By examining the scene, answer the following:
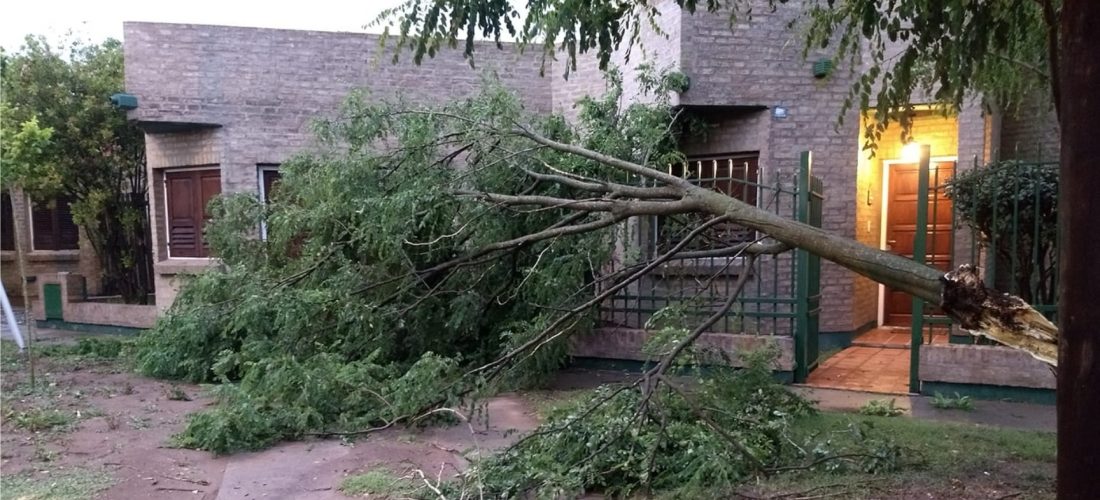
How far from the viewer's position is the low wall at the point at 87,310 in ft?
40.5

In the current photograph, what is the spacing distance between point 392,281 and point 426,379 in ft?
5.31

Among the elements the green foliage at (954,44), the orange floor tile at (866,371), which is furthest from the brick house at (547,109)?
the green foliage at (954,44)

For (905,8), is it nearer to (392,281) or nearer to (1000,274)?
(1000,274)

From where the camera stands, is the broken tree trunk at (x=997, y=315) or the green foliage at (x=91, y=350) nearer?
the broken tree trunk at (x=997, y=315)

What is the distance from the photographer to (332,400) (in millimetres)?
6188

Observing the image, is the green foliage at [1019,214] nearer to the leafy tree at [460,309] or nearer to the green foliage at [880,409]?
the green foliage at [880,409]

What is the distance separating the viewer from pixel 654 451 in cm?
434

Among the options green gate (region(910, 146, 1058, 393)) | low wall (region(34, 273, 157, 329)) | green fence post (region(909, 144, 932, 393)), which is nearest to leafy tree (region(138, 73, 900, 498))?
green fence post (region(909, 144, 932, 393))

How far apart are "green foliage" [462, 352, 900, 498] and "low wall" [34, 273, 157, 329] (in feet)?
31.4

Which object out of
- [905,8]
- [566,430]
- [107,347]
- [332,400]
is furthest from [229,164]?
[905,8]

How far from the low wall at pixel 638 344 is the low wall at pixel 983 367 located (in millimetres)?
1261

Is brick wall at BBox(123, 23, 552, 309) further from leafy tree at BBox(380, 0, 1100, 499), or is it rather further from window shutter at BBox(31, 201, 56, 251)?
window shutter at BBox(31, 201, 56, 251)

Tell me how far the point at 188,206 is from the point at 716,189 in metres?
8.88

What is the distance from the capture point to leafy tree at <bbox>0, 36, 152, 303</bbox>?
490 inches
